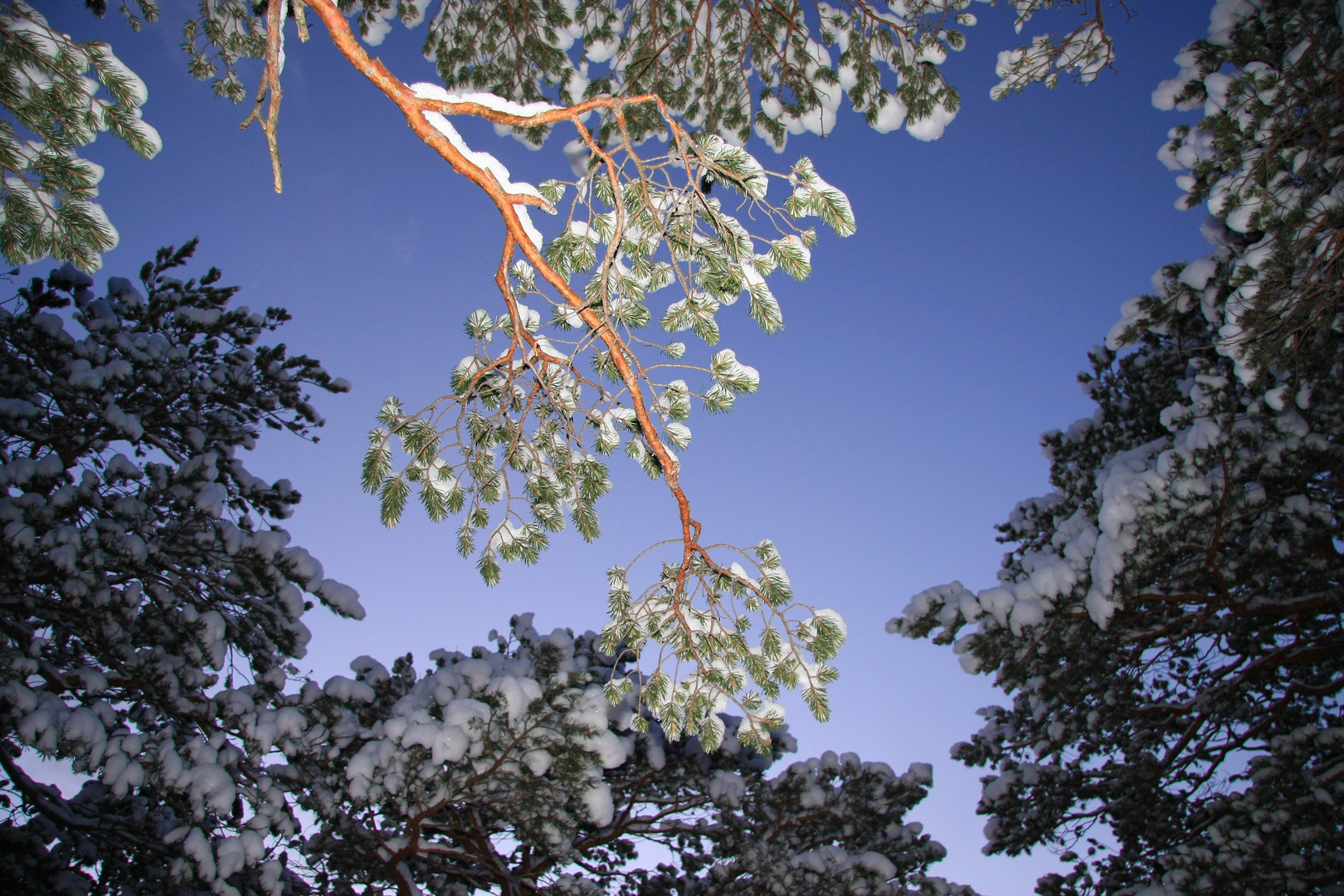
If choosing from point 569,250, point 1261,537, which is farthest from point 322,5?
point 1261,537

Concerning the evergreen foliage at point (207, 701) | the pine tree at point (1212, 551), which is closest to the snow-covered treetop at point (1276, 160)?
the pine tree at point (1212, 551)

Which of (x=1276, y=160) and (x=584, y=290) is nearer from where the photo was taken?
(x=584, y=290)

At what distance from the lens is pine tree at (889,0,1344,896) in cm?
383

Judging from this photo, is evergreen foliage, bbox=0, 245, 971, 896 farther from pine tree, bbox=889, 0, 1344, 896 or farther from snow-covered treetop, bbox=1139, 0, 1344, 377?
snow-covered treetop, bbox=1139, 0, 1344, 377

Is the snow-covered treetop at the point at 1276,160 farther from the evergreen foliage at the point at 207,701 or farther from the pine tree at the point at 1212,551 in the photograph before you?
the evergreen foliage at the point at 207,701

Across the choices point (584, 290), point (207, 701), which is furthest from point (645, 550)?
point (207, 701)

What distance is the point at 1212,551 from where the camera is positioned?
498cm

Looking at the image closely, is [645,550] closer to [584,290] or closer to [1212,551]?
[584,290]

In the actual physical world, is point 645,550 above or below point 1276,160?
below

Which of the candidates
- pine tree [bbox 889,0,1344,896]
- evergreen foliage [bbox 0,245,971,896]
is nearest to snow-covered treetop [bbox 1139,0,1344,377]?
A: pine tree [bbox 889,0,1344,896]

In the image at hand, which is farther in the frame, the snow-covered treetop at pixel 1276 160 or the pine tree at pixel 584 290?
the snow-covered treetop at pixel 1276 160

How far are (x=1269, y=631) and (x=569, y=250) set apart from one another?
7.94 metres

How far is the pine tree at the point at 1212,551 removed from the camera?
383 cm

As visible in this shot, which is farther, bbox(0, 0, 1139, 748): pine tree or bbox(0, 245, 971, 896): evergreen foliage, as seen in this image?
bbox(0, 245, 971, 896): evergreen foliage
